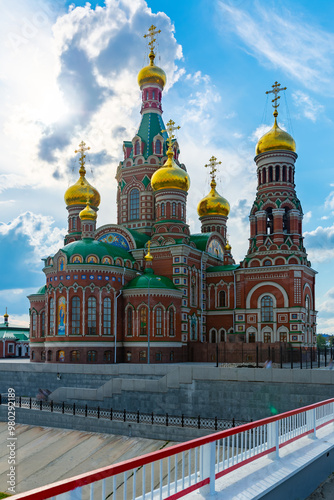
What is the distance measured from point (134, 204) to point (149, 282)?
534 inches

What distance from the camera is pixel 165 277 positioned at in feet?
124

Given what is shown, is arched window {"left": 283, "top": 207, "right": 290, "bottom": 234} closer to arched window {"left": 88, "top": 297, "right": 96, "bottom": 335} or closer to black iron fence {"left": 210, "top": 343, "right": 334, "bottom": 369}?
Answer: black iron fence {"left": 210, "top": 343, "right": 334, "bottom": 369}

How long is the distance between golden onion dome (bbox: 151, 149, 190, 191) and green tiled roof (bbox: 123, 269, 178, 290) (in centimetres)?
900

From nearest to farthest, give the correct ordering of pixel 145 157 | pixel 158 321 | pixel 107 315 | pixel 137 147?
pixel 158 321 < pixel 107 315 < pixel 145 157 < pixel 137 147

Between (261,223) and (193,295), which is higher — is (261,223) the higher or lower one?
the higher one

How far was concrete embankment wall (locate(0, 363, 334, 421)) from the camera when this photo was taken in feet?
66.2

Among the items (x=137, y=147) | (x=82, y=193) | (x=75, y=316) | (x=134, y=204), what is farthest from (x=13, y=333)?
(x=137, y=147)

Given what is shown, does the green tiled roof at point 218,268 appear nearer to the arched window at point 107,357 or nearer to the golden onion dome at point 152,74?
the arched window at point 107,357

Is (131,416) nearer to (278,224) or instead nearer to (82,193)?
(278,224)

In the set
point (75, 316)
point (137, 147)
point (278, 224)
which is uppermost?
point (137, 147)

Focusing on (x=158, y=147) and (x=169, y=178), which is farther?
(x=158, y=147)

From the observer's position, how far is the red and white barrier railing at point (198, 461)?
4.34 meters

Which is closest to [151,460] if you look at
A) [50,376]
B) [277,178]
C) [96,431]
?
[96,431]

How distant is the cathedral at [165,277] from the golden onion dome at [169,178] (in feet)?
0.31
